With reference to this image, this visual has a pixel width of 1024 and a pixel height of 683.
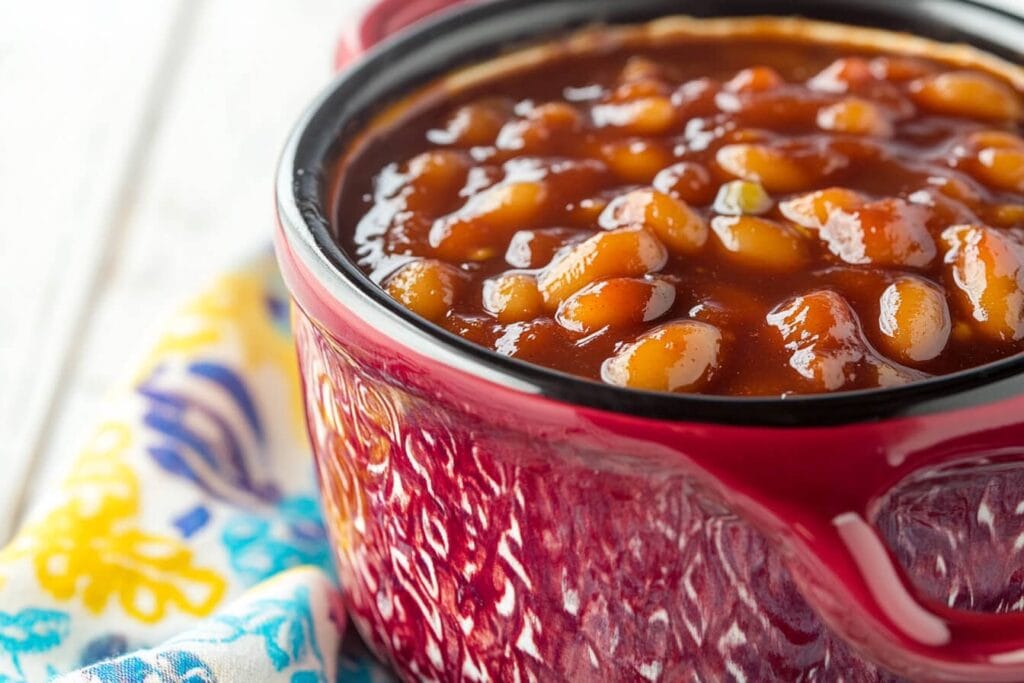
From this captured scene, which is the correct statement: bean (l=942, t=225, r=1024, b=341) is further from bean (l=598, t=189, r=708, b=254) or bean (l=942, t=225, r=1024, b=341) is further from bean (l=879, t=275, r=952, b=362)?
bean (l=598, t=189, r=708, b=254)

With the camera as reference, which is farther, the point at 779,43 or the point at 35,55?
the point at 35,55

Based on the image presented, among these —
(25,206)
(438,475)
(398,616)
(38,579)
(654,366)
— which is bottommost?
(25,206)

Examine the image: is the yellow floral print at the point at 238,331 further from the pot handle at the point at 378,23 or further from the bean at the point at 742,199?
the bean at the point at 742,199

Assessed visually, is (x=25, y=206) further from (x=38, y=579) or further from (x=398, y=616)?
(x=398, y=616)

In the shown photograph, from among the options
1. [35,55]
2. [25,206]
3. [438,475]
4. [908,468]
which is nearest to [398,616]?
[438,475]

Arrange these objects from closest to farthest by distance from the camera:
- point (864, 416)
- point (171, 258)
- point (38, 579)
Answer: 1. point (864, 416)
2. point (38, 579)
3. point (171, 258)

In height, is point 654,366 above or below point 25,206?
above

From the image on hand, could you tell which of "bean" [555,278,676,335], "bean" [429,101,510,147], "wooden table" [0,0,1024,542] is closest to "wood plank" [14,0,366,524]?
"wooden table" [0,0,1024,542]
